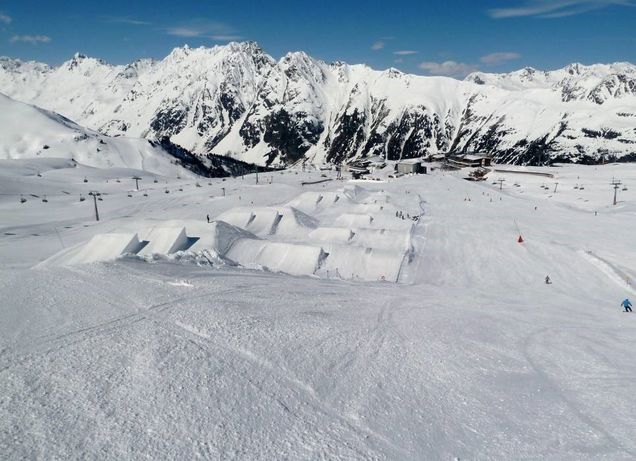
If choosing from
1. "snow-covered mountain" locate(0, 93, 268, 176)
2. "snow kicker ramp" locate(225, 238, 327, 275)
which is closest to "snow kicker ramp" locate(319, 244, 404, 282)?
"snow kicker ramp" locate(225, 238, 327, 275)

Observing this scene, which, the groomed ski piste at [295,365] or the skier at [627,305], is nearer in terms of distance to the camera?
the groomed ski piste at [295,365]

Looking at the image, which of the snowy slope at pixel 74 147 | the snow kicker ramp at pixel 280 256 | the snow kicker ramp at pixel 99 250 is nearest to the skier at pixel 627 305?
the snow kicker ramp at pixel 280 256

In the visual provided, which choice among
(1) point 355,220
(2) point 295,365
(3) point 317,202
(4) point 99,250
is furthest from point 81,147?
(2) point 295,365

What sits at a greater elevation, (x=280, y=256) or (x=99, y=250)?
(x=99, y=250)

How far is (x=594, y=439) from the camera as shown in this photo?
1050 cm

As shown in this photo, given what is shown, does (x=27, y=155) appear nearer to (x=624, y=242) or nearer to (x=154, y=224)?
(x=154, y=224)

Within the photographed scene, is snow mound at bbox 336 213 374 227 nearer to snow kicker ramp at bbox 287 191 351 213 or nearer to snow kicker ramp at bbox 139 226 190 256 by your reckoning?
snow kicker ramp at bbox 287 191 351 213

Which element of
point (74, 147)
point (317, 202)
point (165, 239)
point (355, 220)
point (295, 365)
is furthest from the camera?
point (74, 147)

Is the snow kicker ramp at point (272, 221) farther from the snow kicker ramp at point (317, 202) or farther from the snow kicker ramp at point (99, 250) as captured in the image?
the snow kicker ramp at point (99, 250)

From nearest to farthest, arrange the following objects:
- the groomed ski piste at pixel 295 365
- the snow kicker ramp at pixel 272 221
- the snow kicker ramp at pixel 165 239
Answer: the groomed ski piste at pixel 295 365, the snow kicker ramp at pixel 165 239, the snow kicker ramp at pixel 272 221

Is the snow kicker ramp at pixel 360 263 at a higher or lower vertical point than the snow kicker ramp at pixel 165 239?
lower

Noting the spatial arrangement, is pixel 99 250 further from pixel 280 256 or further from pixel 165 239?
pixel 280 256

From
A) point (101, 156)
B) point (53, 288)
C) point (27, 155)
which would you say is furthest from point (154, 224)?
point (27, 155)

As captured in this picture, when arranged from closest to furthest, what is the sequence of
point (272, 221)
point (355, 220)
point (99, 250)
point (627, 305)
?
point (627, 305) < point (99, 250) < point (272, 221) < point (355, 220)
